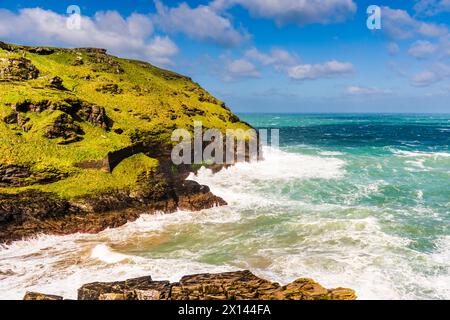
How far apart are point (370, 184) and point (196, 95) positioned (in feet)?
117

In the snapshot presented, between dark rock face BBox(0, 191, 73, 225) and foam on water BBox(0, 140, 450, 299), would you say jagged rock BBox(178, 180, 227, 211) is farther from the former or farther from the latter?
dark rock face BBox(0, 191, 73, 225)

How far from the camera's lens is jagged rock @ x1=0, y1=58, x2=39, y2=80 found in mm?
39344

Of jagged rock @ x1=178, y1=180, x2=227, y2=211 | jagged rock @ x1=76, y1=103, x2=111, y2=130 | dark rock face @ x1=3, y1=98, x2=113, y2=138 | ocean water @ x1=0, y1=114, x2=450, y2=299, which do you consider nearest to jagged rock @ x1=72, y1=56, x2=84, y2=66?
dark rock face @ x1=3, y1=98, x2=113, y2=138

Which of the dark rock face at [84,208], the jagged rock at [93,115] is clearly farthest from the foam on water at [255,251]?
the jagged rock at [93,115]

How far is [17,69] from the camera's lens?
4084 centimetres

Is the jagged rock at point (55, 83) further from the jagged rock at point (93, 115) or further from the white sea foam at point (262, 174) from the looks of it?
the white sea foam at point (262, 174)

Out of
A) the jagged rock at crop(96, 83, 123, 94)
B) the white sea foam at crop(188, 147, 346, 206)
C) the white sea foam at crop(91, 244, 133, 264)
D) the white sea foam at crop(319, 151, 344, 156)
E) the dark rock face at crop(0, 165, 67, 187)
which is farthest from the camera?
the white sea foam at crop(319, 151, 344, 156)

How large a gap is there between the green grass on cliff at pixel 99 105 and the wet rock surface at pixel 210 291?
49.1 ft

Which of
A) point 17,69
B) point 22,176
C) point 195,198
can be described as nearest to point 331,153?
point 195,198

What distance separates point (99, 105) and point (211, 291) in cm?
3347

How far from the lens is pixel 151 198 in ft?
103

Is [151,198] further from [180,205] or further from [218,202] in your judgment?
[218,202]

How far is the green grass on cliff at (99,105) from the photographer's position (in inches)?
1177

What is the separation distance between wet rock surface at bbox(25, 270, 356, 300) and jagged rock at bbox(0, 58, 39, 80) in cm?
3316
